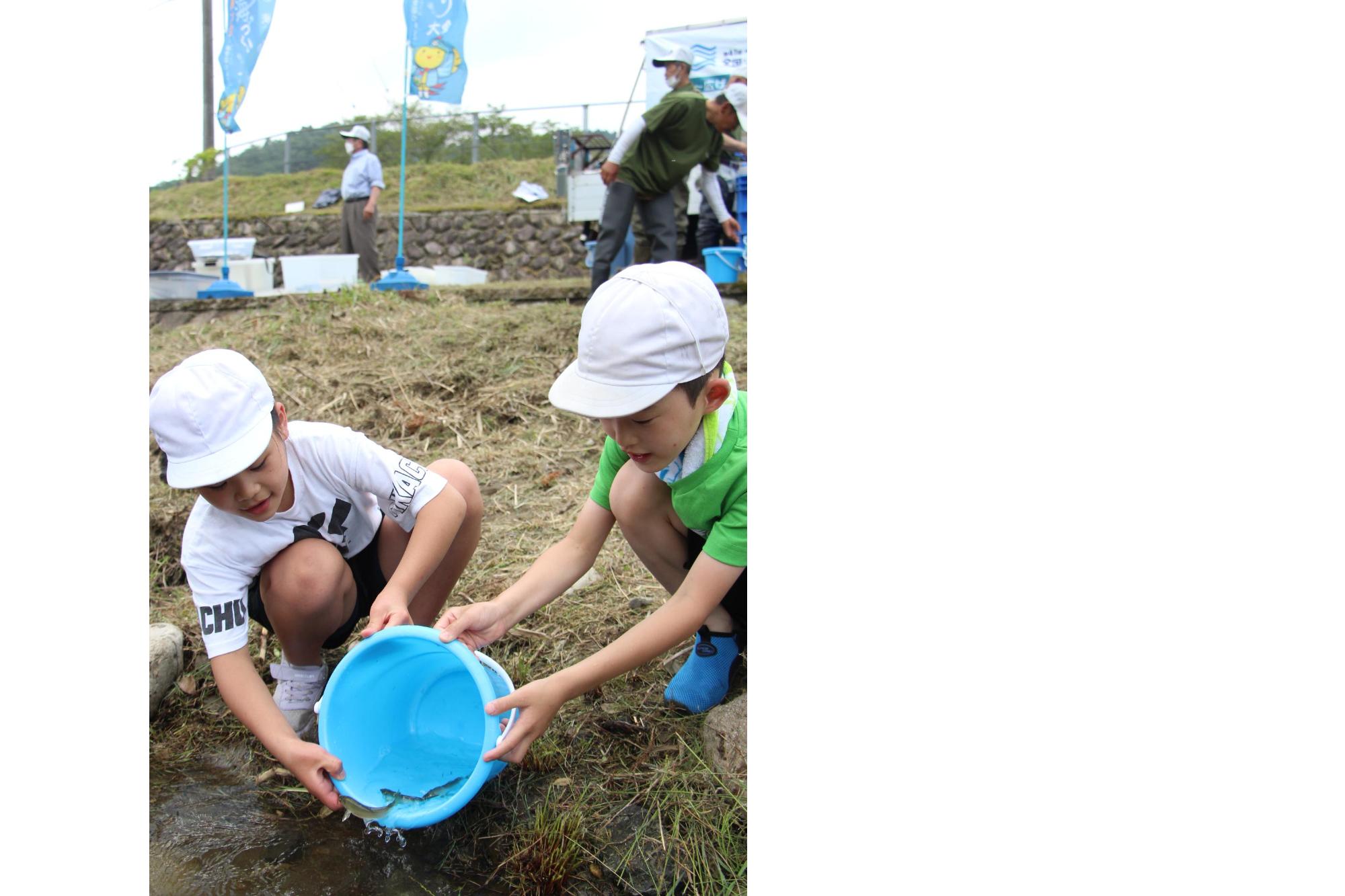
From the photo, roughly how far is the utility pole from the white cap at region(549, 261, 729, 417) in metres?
12.6

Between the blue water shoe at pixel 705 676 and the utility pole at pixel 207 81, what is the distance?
12.5m

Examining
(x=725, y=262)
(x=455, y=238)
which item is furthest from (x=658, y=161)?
(x=455, y=238)

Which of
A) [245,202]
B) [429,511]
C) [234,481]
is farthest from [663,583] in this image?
[245,202]

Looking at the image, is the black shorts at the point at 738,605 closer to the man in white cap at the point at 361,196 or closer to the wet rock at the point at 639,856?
the wet rock at the point at 639,856

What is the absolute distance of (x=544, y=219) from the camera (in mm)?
13336

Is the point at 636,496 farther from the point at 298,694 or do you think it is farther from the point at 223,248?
the point at 223,248

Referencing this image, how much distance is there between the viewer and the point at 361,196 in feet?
26.8

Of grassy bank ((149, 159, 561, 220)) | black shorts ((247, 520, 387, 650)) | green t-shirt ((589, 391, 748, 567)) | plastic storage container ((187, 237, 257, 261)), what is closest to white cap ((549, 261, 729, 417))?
green t-shirt ((589, 391, 748, 567))

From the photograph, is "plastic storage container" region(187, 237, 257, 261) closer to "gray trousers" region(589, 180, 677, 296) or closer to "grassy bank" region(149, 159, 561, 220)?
"grassy bank" region(149, 159, 561, 220)

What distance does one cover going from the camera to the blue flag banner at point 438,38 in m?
6.51

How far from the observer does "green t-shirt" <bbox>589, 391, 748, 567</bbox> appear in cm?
163

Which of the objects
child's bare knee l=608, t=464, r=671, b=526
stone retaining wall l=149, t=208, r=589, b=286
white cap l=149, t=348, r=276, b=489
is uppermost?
stone retaining wall l=149, t=208, r=589, b=286

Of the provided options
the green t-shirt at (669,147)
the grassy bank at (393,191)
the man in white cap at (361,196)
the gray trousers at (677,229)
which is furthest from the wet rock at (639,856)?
the grassy bank at (393,191)

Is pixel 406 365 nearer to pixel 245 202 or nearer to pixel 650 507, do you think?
pixel 650 507
